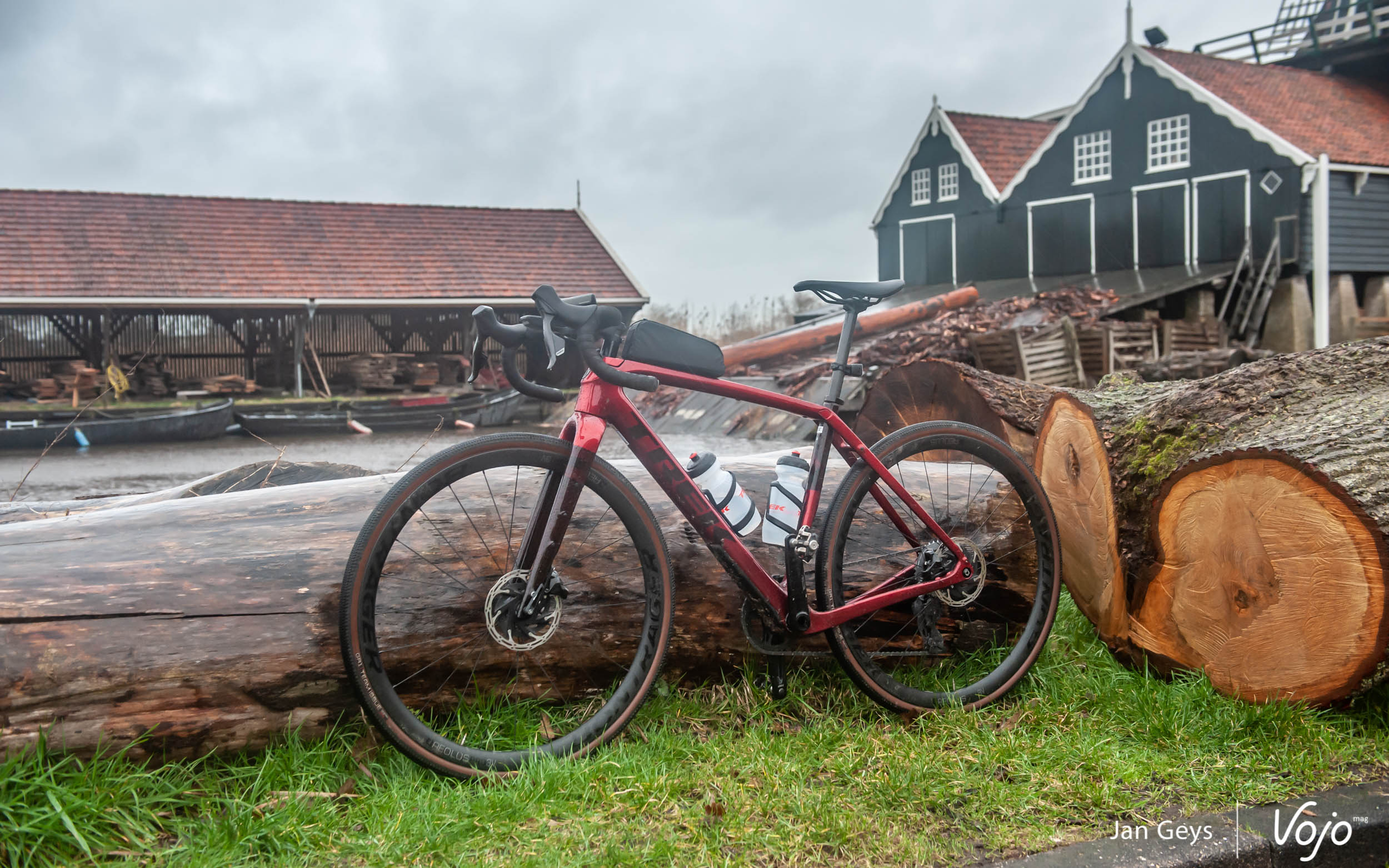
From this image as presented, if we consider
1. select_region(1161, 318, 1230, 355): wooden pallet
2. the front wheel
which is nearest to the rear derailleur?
the front wheel

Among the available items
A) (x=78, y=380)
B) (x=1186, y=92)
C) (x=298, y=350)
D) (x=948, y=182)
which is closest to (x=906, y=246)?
(x=948, y=182)

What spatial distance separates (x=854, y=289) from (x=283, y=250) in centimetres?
2614

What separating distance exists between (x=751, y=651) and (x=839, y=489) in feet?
2.19

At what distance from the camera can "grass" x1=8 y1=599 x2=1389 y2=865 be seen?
235 cm

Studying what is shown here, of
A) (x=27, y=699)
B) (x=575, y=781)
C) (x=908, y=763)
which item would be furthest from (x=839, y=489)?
(x=27, y=699)

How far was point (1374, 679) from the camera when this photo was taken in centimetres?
293

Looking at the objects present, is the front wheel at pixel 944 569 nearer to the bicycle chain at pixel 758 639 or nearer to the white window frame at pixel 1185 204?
the bicycle chain at pixel 758 639

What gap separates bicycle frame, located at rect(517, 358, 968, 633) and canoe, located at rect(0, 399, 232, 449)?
19778 millimetres

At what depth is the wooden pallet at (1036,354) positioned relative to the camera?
50.4 ft

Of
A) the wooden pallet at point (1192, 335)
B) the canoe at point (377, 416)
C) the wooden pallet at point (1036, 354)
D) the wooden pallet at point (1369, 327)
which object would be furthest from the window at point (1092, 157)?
the canoe at point (377, 416)

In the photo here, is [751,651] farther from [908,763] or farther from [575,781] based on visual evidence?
[575,781]

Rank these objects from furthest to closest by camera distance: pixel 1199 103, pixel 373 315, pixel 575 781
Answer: pixel 373 315 < pixel 1199 103 < pixel 575 781

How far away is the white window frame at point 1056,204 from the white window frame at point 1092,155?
0.38m

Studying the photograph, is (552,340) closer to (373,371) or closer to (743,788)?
(743,788)
